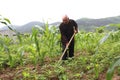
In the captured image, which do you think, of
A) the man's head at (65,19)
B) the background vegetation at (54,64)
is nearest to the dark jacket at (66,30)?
the man's head at (65,19)

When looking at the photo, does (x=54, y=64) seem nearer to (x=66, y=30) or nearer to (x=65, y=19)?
(x=66, y=30)

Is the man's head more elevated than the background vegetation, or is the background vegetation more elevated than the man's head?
the man's head

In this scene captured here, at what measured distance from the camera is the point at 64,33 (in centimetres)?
619

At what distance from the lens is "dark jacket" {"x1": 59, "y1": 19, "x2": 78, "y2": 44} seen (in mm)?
6140

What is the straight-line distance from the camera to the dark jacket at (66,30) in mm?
6140

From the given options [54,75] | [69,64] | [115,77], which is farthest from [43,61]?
[115,77]

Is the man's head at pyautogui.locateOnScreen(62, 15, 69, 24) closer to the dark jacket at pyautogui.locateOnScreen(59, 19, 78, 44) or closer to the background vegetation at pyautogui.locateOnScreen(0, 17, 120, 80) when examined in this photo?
the dark jacket at pyautogui.locateOnScreen(59, 19, 78, 44)

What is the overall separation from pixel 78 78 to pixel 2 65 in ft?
6.09

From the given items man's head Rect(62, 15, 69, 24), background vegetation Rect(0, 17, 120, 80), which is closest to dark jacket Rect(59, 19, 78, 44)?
man's head Rect(62, 15, 69, 24)

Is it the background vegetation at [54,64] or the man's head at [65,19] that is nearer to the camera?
the background vegetation at [54,64]

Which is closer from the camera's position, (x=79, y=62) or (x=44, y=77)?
(x=44, y=77)

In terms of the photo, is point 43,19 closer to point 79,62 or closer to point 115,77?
point 79,62

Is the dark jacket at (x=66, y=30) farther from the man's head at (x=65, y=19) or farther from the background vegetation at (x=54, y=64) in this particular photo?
the background vegetation at (x=54, y=64)

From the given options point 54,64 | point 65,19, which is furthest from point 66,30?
point 54,64
